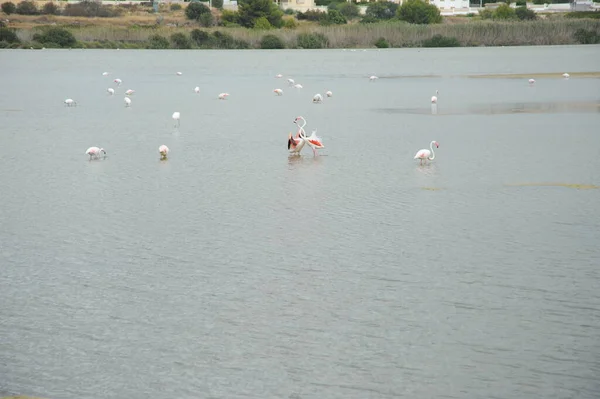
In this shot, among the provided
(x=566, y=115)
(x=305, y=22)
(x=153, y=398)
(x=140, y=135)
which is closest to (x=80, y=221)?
(x=153, y=398)

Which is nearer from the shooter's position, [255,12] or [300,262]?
[300,262]

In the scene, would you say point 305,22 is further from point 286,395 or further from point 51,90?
point 286,395

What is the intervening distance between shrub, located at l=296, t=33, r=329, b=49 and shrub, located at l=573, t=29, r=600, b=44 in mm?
16521

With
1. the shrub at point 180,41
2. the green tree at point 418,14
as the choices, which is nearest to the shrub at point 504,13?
the green tree at point 418,14

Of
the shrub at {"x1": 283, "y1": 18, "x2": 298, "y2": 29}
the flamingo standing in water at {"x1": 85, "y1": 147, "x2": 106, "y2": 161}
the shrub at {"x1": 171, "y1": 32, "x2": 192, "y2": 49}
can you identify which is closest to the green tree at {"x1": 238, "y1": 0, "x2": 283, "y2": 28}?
the shrub at {"x1": 283, "y1": 18, "x2": 298, "y2": 29}

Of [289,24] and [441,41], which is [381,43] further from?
[289,24]

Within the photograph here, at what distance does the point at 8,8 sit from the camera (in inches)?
3787

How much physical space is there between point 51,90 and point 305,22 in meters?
68.4

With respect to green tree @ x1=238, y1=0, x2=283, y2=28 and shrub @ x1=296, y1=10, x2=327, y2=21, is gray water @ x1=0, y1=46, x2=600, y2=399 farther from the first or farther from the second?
shrub @ x1=296, y1=10, x2=327, y2=21

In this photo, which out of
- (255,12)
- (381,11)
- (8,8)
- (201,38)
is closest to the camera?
(201,38)

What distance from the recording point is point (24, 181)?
490 inches

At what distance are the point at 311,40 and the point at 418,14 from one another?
92.3 ft

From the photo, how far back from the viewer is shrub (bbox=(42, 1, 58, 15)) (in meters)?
97.4

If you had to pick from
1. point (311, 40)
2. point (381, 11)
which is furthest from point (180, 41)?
point (381, 11)
